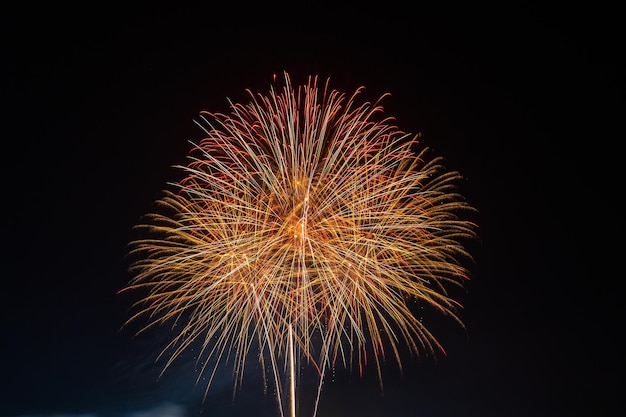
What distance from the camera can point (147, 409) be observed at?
2095cm

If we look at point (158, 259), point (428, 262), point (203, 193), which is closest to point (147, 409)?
point (158, 259)

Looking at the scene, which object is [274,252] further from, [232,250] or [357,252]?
[357,252]

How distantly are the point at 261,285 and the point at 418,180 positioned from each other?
13.1ft

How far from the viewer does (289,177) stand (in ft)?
42.5

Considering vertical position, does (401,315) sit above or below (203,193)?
below

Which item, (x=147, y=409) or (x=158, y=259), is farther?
(x=147, y=409)

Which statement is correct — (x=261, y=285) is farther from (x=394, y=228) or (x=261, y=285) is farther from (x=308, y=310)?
(x=394, y=228)

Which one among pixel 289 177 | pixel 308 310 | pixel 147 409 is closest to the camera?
pixel 289 177

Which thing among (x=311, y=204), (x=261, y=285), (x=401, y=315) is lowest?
(x=401, y=315)

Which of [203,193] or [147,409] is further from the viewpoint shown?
[147,409]

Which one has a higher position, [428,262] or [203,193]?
[203,193]

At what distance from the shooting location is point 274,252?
45.0 ft

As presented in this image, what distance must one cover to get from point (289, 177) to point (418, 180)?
2712 mm

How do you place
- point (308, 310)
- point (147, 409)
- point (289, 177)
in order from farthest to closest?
point (147, 409), point (308, 310), point (289, 177)
